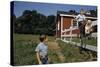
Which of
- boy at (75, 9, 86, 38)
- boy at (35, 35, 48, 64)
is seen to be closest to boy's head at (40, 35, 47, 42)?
boy at (35, 35, 48, 64)

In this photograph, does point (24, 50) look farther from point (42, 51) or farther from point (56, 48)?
point (56, 48)

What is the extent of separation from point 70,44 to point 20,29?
2.48 feet

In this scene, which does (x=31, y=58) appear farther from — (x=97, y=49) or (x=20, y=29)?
(x=97, y=49)

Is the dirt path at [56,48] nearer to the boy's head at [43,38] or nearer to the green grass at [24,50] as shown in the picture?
the boy's head at [43,38]

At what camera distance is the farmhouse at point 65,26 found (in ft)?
8.93

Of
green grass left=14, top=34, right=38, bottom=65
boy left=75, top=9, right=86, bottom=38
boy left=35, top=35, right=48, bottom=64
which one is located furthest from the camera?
boy left=75, top=9, right=86, bottom=38

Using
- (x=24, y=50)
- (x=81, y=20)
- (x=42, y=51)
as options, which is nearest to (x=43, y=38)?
(x=42, y=51)

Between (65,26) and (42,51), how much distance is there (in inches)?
18.7

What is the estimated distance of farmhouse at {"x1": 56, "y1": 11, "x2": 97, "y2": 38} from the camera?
2.72 meters

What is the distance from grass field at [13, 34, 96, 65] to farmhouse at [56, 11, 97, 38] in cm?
13

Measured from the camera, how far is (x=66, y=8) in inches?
109

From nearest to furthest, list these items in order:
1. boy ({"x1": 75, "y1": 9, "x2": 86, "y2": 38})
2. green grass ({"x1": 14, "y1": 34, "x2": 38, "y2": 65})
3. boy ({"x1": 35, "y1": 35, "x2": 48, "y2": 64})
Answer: green grass ({"x1": 14, "y1": 34, "x2": 38, "y2": 65}), boy ({"x1": 35, "y1": 35, "x2": 48, "y2": 64}), boy ({"x1": 75, "y1": 9, "x2": 86, "y2": 38})

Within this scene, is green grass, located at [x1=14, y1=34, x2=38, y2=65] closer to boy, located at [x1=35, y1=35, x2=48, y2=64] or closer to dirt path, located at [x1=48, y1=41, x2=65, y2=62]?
boy, located at [x1=35, y1=35, x2=48, y2=64]

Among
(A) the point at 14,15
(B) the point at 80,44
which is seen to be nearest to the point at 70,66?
(B) the point at 80,44
